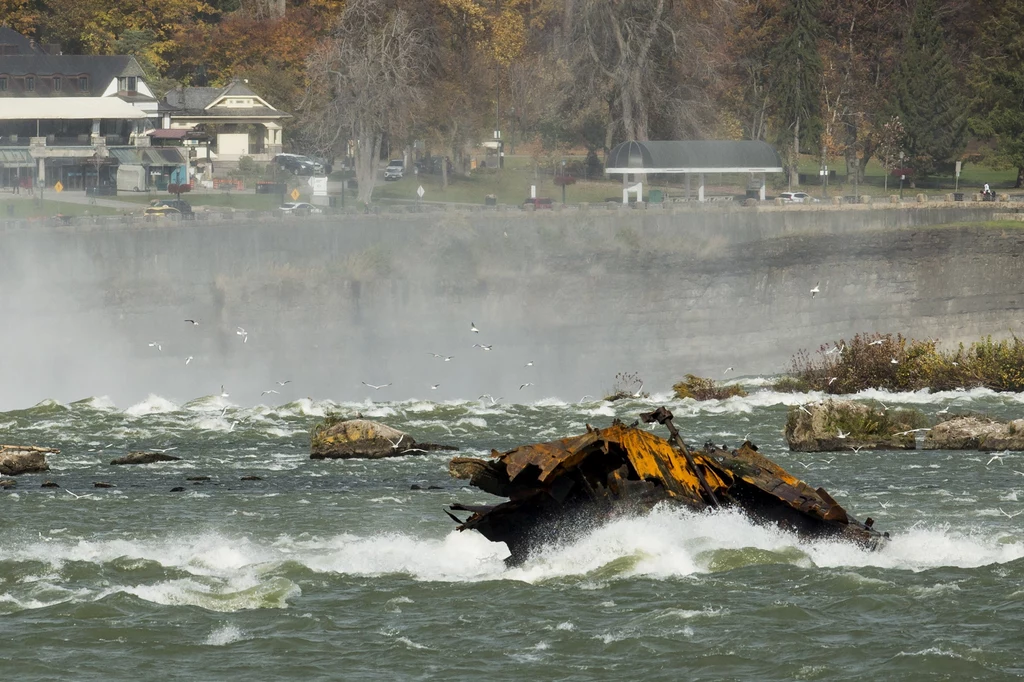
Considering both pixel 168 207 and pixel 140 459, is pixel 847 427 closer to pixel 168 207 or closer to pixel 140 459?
pixel 140 459

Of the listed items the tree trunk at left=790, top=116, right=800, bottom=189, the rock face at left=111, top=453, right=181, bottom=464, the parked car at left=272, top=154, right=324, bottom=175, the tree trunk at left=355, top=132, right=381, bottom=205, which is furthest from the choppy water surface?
the parked car at left=272, top=154, right=324, bottom=175

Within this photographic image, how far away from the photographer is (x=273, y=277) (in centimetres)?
8250

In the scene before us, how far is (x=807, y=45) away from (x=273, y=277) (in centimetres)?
5810

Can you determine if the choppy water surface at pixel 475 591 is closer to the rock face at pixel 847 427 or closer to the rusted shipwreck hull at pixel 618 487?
the rusted shipwreck hull at pixel 618 487

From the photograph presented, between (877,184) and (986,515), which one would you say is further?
(877,184)

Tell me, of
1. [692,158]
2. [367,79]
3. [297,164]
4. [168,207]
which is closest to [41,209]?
[168,207]

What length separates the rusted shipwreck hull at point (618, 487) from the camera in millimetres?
23000

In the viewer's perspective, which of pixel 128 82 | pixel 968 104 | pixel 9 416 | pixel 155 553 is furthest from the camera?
pixel 128 82

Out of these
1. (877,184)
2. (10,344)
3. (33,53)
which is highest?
(33,53)

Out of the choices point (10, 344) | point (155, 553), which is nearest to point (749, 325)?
point (10, 344)

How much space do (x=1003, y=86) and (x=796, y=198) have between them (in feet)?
82.3

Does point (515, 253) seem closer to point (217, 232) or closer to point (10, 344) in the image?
point (217, 232)

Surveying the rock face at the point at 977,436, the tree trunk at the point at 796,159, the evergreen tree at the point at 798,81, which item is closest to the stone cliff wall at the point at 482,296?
the tree trunk at the point at 796,159

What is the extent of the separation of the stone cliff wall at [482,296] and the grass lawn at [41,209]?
17.0 meters
